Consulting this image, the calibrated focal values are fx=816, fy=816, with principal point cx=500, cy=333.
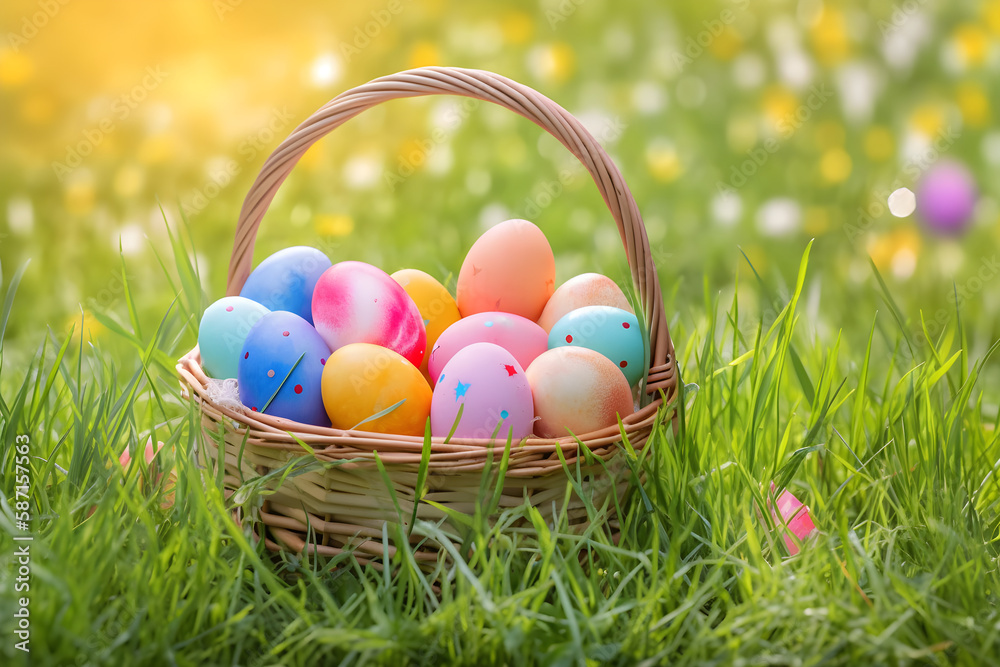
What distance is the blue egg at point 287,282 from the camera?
1.55 m

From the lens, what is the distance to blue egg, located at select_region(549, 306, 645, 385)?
1.40m

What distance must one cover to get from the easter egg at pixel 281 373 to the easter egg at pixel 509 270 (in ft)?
1.22

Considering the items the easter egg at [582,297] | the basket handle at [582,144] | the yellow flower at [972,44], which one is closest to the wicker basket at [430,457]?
the basket handle at [582,144]

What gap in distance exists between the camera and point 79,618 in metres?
0.98

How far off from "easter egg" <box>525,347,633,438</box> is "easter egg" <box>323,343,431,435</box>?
0.20 m

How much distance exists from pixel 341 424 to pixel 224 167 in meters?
1.23

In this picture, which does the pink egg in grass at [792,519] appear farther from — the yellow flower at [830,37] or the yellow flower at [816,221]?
the yellow flower at [830,37]

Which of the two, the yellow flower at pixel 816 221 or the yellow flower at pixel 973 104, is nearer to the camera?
the yellow flower at pixel 816 221

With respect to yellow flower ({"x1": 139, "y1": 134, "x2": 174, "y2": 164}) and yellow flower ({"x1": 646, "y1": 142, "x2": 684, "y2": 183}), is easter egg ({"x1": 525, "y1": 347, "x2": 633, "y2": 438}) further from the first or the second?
yellow flower ({"x1": 139, "y1": 134, "x2": 174, "y2": 164})

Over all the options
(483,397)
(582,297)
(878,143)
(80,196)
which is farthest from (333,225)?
(878,143)

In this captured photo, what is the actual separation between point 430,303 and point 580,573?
0.65 meters

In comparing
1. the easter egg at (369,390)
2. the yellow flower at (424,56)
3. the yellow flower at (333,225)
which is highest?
the yellow flower at (424,56)

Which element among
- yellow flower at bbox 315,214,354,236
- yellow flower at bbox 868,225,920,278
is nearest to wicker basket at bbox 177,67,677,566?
yellow flower at bbox 315,214,354,236

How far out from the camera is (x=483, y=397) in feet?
4.02
